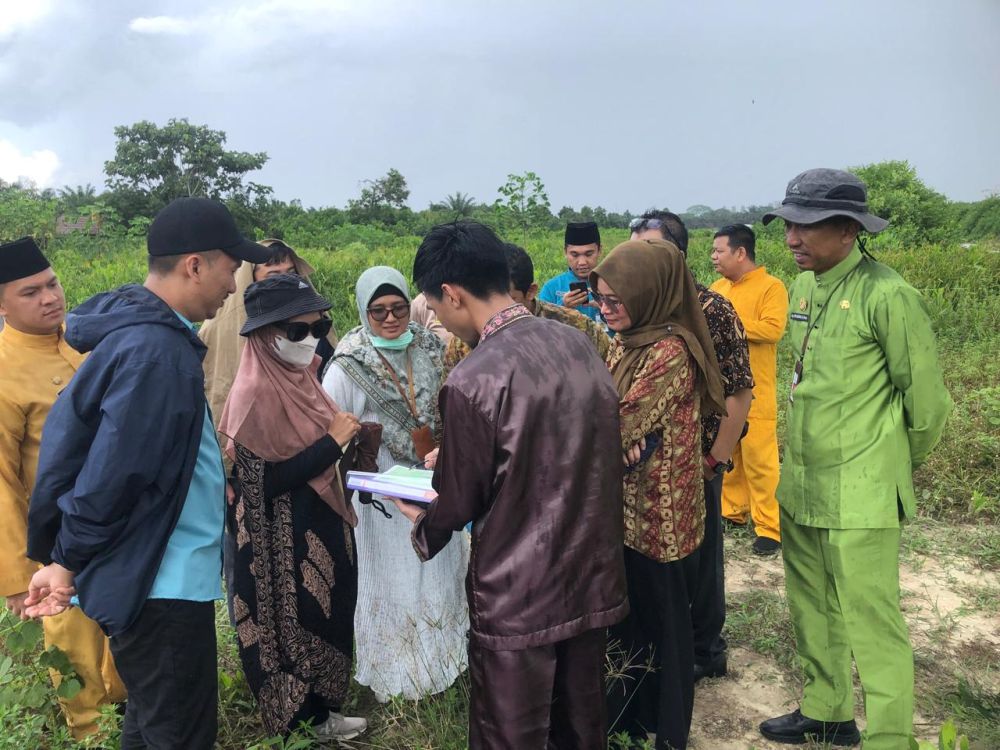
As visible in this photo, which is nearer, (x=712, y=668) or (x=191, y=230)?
(x=191, y=230)

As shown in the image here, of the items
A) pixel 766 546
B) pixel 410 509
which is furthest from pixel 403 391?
pixel 766 546

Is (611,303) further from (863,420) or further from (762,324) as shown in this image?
(762,324)

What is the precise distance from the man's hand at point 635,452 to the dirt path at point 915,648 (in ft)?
3.66

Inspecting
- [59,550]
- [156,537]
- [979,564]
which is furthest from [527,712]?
[979,564]

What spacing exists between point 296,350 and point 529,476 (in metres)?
1.03

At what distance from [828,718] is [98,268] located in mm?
11033

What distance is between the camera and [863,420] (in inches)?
87.4

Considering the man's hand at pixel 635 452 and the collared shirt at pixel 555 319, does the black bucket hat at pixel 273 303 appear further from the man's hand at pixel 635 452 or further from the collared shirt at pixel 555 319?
the man's hand at pixel 635 452

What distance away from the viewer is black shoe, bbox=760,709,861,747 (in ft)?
8.07

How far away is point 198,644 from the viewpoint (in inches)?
68.7

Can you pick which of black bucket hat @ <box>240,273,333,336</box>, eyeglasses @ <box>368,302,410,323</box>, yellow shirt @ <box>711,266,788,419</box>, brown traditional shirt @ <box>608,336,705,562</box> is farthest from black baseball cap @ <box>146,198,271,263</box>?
yellow shirt @ <box>711,266,788,419</box>

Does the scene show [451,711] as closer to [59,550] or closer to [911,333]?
[59,550]

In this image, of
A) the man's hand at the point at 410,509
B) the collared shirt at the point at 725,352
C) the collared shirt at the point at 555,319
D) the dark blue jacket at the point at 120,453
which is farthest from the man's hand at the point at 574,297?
the dark blue jacket at the point at 120,453

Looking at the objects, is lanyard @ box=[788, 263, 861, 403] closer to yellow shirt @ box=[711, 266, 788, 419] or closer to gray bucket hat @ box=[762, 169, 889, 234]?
gray bucket hat @ box=[762, 169, 889, 234]
